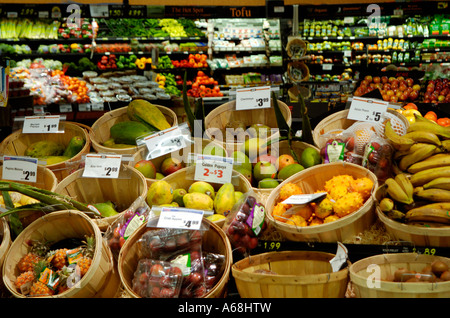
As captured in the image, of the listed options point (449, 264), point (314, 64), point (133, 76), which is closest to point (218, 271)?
point (449, 264)

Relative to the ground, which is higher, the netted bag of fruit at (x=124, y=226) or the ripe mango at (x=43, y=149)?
the ripe mango at (x=43, y=149)

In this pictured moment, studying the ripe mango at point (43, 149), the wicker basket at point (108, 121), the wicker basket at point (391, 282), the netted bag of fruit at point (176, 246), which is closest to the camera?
the wicker basket at point (391, 282)

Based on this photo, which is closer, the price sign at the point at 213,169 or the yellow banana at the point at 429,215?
the yellow banana at the point at 429,215

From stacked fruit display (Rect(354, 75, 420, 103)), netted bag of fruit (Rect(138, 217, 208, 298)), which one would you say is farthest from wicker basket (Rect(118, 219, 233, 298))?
stacked fruit display (Rect(354, 75, 420, 103))

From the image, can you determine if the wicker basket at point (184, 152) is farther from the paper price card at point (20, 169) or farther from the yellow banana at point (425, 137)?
the yellow banana at point (425, 137)

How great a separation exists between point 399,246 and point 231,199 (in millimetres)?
740

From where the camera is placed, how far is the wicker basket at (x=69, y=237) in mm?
1387

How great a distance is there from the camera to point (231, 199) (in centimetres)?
185

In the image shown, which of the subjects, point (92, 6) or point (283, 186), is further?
point (92, 6)

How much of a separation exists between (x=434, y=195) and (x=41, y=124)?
2247mm

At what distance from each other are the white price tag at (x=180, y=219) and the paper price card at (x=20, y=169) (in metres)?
0.96

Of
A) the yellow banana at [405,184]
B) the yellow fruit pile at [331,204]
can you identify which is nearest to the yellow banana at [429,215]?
the yellow banana at [405,184]
